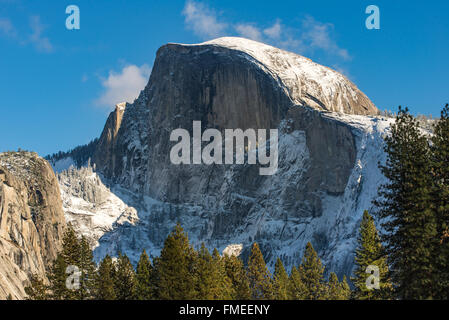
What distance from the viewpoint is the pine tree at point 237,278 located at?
61594 mm

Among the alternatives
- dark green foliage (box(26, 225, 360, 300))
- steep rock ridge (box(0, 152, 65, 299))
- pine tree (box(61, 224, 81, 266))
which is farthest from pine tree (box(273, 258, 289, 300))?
steep rock ridge (box(0, 152, 65, 299))

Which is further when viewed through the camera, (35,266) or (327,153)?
(327,153)

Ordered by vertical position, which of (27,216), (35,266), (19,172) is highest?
(19,172)

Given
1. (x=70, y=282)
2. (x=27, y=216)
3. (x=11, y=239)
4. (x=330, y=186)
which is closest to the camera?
(x=70, y=282)

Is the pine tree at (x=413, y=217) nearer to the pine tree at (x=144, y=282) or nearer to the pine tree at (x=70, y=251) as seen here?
the pine tree at (x=144, y=282)

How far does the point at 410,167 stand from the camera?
133 feet

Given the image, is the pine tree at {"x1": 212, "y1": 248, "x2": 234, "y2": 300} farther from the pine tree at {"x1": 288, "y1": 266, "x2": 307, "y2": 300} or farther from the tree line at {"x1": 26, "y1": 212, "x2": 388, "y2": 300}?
the pine tree at {"x1": 288, "y1": 266, "x2": 307, "y2": 300}

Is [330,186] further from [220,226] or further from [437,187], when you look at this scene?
[437,187]

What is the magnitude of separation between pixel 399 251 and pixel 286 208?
12543cm

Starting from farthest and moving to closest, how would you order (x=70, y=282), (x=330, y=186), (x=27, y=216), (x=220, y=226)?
1. (x=220, y=226)
2. (x=330, y=186)
3. (x=27, y=216)
4. (x=70, y=282)

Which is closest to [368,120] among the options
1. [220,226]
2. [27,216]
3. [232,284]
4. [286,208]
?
[286,208]

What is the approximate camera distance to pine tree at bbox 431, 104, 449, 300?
38.2 metres

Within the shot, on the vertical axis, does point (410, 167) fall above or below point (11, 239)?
above

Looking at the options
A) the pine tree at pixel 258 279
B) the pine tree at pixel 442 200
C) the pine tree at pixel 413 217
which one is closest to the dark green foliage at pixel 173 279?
the pine tree at pixel 258 279
